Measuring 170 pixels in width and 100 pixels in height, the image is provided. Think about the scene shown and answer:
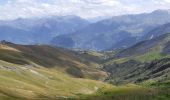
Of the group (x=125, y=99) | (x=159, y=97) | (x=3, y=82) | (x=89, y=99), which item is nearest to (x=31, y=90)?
(x=3, y=82)

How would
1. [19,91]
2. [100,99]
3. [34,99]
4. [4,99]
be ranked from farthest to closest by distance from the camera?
[100,99], [19,91], [34,99], [4,99]

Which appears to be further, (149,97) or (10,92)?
(149,97)

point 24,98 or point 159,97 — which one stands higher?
point 159,97

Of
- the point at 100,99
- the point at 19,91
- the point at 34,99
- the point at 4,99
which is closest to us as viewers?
the point at 4,99

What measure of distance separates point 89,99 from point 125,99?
60.1 feet

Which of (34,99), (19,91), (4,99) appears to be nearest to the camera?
(4,99)

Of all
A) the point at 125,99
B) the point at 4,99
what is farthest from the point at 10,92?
the point at 125,99

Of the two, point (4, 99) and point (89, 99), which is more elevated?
point (89, 99)

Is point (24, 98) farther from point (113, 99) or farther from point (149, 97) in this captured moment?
point (149, 97)

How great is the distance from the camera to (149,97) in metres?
200

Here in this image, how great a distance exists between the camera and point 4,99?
148750 mm

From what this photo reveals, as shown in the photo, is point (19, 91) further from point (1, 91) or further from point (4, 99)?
point (4, 99)

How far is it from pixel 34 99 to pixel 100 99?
40.0 m

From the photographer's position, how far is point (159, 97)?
7692 inches
